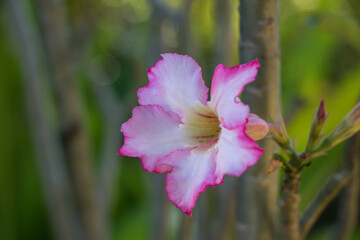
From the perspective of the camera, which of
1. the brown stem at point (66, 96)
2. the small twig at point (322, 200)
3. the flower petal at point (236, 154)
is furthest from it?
the brown stem at point (66, 96)

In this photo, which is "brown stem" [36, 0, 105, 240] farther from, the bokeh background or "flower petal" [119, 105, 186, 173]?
"flower petal" [119, 105, 186, 173]

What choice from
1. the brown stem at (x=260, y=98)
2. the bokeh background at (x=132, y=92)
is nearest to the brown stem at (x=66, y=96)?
the bokeh background at (x=132, y=92)

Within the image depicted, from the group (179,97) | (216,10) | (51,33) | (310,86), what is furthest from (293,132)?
(179,97)

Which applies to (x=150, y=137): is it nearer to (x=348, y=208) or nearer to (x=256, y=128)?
(x=256, y=128)

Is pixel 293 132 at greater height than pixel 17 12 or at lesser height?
lesser

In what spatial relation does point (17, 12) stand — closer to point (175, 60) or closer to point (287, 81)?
point (175, 60)

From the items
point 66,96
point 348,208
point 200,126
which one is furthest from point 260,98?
point 66,96

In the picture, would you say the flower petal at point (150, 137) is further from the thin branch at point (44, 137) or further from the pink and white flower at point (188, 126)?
the thin branch at point (44, 137)
